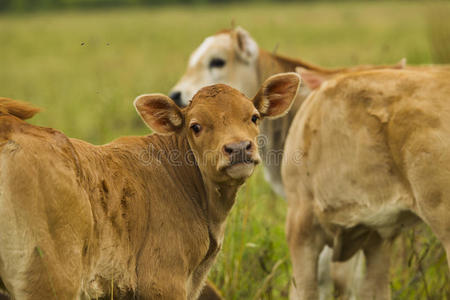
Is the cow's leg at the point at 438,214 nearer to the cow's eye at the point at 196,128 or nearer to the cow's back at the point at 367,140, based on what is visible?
the cow's back at the point at 367,140

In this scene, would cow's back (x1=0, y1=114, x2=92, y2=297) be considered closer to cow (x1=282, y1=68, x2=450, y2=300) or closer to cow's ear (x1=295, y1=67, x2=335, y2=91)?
cow (x1=282, y1=68, x2=450, y2=300)

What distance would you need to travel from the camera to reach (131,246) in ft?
11.1

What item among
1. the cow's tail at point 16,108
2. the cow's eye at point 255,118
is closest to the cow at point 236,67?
the cow's eye at point 255,118

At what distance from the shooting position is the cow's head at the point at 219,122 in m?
3.47

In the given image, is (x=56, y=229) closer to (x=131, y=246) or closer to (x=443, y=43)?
(x=131, y=246)

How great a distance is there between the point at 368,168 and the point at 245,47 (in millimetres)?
3327

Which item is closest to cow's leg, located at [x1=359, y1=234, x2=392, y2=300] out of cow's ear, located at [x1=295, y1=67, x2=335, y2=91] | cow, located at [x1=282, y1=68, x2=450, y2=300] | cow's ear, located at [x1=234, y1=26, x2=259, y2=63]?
cow, located at [x1=282, y1=68, x2=450, y2=300]

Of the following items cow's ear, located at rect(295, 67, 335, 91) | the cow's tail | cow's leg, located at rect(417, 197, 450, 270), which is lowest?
cow's leg, located at rect(417, 197, 450, 270)

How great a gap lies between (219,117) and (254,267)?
2039 mm

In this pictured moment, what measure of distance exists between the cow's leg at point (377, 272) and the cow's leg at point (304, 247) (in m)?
0.38

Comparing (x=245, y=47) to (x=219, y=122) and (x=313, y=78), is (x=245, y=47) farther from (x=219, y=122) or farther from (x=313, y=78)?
(x=219, y=122)

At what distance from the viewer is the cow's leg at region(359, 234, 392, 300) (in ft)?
15.1

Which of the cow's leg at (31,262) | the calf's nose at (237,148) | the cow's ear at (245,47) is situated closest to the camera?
the cow's leg at (31,262)

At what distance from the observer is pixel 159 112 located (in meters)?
3.90
